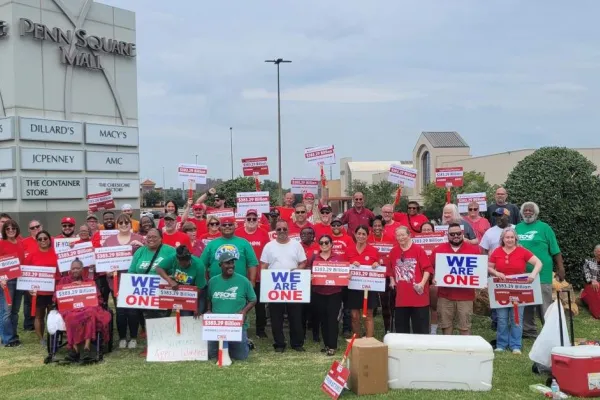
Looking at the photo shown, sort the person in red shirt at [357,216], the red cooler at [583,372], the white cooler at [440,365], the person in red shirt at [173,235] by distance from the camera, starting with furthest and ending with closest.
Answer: the person in red shirt at [357,216], the person in red shirt at [173,235], the white cooler at [440,365], the red cooler at [583,372]

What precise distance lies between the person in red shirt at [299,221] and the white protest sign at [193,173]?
3.79 metres

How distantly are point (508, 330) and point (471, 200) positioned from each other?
404cm

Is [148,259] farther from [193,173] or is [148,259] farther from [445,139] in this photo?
[445,139]

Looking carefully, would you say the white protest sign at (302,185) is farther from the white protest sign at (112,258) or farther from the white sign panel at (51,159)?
the white sign panel at (51,159)

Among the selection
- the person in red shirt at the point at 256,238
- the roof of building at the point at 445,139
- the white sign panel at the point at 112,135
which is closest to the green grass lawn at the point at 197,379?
the person in red shirt at the point at 256,238

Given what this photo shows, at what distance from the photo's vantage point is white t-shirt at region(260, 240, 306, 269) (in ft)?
29.5

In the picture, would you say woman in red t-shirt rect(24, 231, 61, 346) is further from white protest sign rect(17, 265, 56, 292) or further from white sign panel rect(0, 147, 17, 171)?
white sign panel rect(0, 147, 17, 171)

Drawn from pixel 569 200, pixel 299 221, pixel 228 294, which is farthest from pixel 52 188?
pixel 569 200

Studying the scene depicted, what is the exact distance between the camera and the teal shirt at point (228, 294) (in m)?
8.44

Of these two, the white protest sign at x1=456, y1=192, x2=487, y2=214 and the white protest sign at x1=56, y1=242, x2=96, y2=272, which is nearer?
the white protest sign at x1=56, y1=242, x2=96, y2=272

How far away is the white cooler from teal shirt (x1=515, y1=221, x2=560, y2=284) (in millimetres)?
2905

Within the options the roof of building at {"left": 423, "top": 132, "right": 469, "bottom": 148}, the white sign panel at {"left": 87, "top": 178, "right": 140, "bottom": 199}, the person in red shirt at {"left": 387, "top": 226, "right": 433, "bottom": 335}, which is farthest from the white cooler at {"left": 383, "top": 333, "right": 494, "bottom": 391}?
the roof of building at {"left": 423, "top": 132, "right": 469, "bottom": 148}

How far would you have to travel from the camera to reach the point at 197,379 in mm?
7418

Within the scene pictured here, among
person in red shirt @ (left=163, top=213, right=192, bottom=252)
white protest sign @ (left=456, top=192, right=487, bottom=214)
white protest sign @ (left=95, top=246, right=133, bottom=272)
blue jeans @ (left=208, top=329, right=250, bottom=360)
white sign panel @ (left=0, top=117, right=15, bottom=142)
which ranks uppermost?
white sign panel @ (left=0, top=117, right=15, bottom=142)
